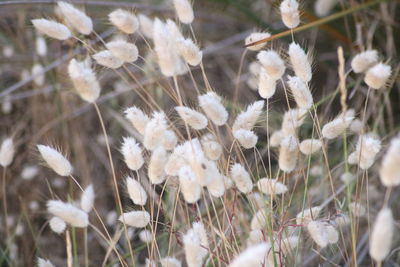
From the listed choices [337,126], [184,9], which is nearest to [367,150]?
[337,126]

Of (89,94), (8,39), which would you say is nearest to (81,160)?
(8,39)

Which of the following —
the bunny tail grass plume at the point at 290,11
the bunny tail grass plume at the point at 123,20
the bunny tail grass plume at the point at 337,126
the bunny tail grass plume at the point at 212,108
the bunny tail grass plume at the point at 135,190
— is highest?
the bunny tail grass plume at the point at 123,20

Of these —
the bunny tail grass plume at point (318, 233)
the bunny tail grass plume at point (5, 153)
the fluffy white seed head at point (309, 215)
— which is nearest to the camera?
the bunny tail grass plume at point (318, 233)

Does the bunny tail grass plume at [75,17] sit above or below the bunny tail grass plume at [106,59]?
above

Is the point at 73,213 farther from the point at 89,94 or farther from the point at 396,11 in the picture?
the point at 396,11

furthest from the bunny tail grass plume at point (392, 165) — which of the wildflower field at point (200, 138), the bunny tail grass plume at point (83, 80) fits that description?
the bunny tail grass plume at point (83, 80)

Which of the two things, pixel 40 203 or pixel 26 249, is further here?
pixel 40 203

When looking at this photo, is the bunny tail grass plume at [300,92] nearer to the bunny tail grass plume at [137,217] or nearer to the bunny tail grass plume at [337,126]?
the bunny tail grass plume at [337,126]
